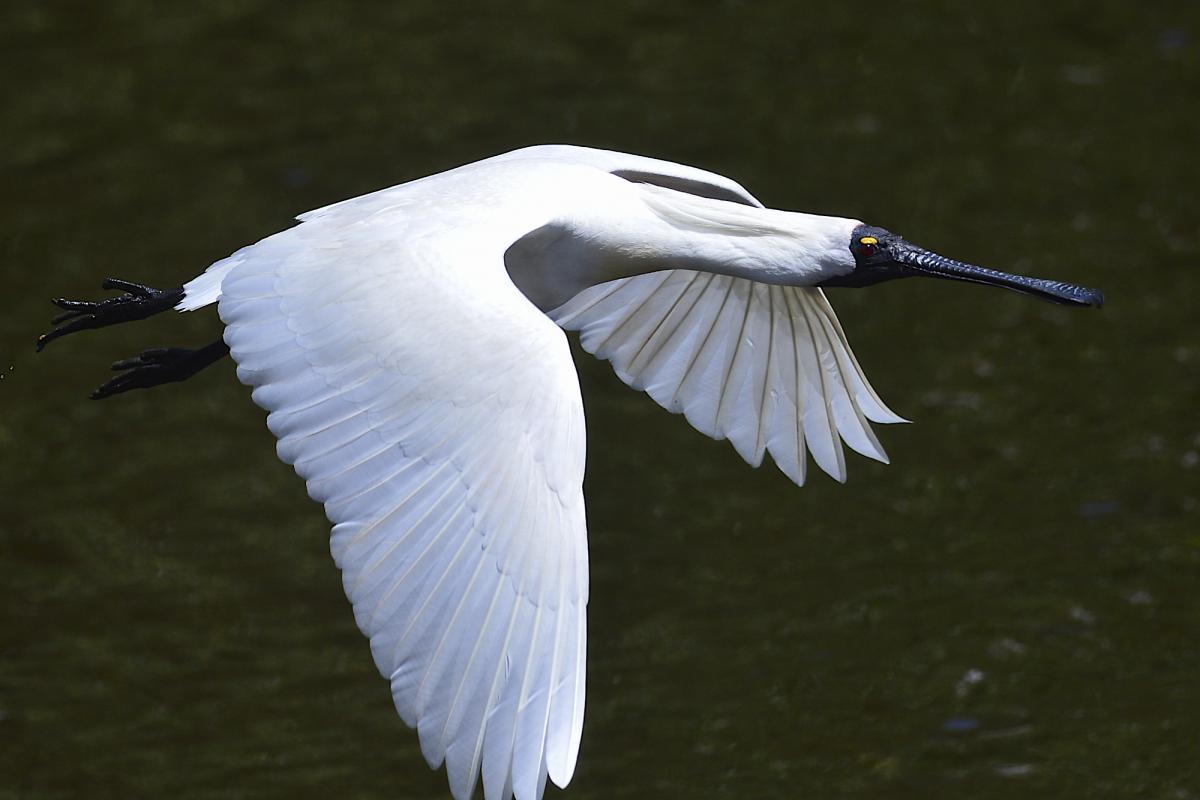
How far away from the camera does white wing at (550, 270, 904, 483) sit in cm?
719

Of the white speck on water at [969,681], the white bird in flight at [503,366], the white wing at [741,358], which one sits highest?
the white bird in flight at [503,366]

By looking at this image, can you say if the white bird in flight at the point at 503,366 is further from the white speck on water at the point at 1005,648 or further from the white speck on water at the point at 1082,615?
the white speck on water at the point at 1082,615

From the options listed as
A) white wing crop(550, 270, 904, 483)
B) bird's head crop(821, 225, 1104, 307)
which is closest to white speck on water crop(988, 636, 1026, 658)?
white wing crop(550, 270, 904, 483)

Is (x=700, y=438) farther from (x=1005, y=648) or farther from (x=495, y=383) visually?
(x=495, y=383)

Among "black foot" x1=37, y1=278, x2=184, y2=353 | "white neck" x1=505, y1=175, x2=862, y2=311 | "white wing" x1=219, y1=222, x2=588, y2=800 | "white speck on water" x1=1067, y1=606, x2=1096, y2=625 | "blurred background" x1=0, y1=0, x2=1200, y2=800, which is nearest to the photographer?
"white wing" x1=219, y1=222, x2=588, y2=800

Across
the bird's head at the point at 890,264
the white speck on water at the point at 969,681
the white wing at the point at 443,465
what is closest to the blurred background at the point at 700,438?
the white speck on water at the point at 969,681

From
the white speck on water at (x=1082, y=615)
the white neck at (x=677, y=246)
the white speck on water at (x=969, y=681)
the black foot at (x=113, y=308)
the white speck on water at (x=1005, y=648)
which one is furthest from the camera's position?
the white speck on water at (x=1082, y=615)

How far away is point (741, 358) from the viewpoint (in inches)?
289

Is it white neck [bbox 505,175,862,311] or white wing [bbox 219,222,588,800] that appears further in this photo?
white neck [bbox 505,175,862,311]

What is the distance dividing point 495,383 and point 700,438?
4148 millimetres

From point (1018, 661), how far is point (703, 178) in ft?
8.10

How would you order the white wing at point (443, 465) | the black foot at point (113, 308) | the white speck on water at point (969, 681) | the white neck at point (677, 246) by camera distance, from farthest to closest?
the white speck on water at point (969, 681) < the black foot at point (113, 308) < the white neck at point (677, 246) < the white wing at point (443, 465)

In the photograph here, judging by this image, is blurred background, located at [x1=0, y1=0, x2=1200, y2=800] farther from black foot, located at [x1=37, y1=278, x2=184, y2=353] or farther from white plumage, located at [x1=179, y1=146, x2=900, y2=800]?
black foot, located at [x1=37, y1=278, x2=184, y2=353]

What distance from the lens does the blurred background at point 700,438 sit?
794 centimetres
